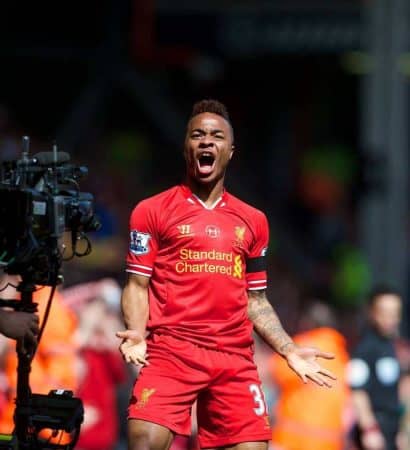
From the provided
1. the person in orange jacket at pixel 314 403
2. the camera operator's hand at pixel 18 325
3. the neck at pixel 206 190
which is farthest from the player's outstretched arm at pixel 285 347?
the person in orange jacket at pixel 314 403

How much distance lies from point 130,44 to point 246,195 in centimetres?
224

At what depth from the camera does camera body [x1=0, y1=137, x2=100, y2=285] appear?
8102 mm

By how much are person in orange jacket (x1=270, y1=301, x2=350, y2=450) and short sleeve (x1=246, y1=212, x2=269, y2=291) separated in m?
3.76

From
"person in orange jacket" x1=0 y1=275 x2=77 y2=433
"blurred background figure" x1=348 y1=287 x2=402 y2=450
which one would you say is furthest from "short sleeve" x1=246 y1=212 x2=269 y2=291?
"blurred background figure" x1=348 y1=287 x2=402 y2=450

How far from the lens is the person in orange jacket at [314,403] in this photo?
12.7 m

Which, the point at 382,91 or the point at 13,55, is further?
the point at 13,55

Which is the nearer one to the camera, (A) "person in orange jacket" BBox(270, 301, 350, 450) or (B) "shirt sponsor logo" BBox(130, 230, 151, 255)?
(B) "shirt sponsor logo" BBox(130, 230, 151, 255)

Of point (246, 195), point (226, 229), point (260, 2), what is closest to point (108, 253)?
point (246, 195)

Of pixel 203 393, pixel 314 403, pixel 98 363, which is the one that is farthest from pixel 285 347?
pixel 314 403

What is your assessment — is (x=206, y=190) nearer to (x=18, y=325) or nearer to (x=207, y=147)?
(x=207, y=147)

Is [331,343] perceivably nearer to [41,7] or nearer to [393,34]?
[393,34]

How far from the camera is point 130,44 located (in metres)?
19.1

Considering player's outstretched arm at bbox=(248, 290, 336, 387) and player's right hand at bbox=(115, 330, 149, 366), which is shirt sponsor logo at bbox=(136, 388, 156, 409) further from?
player's outstretched arm at bbox=(248, 290, 336, 387)

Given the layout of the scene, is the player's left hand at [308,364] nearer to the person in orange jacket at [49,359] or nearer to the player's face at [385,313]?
the person in orange jacket at [49,359]
